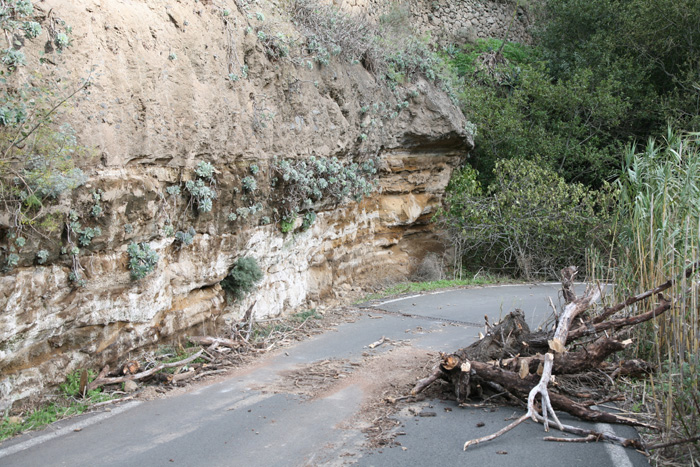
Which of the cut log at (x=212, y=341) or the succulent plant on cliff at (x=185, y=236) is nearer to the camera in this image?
the cut log at (x=212, y=341)

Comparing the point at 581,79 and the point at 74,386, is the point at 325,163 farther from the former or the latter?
the point at 581,79

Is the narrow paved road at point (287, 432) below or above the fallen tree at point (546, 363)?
below

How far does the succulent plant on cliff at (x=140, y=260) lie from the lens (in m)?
7.62

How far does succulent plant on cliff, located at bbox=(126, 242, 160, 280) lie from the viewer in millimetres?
7625

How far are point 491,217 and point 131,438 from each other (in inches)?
554

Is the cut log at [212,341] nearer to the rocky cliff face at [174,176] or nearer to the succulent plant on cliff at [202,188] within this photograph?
the rocky cliff face at [174,176]

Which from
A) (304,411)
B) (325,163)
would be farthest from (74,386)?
(325,163)

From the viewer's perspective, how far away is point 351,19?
50.4 ft

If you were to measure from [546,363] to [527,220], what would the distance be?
1183 cm

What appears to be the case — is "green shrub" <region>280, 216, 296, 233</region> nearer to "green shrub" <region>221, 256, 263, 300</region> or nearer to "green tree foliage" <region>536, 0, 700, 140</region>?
"green shrub" <region>221, 256, 263, 300</region>

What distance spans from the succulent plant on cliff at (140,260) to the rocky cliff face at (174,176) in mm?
103

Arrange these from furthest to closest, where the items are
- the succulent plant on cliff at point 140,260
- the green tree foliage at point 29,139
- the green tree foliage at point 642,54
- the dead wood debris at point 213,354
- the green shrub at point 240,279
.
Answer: the green tree foliage at point 642,54
the green shrub at point 240,279
the succulent plant on cliff at point 140,260
the dead wood debris at point 213,354
the green tree foliage at point 29,139

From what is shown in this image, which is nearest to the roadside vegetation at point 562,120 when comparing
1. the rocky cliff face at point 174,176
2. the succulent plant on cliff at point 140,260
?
the rocky cliff face at point 174,176

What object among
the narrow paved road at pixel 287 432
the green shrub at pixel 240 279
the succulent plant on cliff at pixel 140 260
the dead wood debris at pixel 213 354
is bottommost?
the narrow paved road at pixel 287 432
